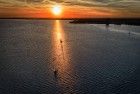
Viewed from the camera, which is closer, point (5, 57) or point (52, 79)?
point (52, 79)

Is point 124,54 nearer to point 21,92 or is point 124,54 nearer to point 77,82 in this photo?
point 77,82

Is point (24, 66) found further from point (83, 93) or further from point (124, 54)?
point (124, 54)

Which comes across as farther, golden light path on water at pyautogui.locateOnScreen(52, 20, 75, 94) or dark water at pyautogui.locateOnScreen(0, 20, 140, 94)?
golden light path on water at pyautogui.locateOnScreen(52, 20, 75, 94)

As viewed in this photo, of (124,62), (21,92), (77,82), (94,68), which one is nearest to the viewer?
(21,92)

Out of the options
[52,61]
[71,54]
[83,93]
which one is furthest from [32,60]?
[83,93]

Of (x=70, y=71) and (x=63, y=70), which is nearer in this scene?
(x=70, y=71)

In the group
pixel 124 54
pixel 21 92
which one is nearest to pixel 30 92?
pixel 21 92

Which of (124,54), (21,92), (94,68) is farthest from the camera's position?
(124,54)

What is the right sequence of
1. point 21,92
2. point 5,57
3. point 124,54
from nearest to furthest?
point 21,92
point 5,57
point 124,54

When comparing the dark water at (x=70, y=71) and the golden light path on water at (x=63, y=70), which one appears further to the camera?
the golden light path on water at (x=63, y=70)
